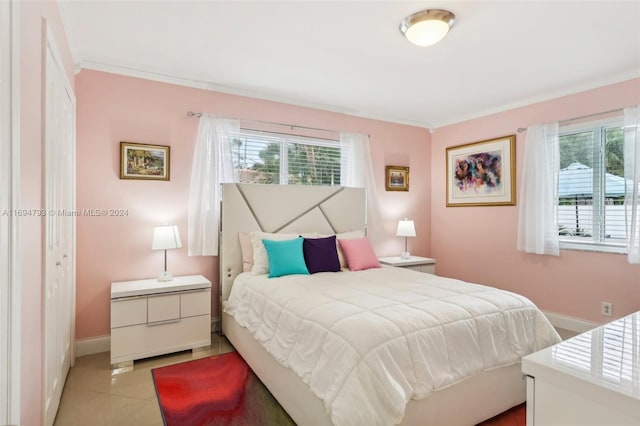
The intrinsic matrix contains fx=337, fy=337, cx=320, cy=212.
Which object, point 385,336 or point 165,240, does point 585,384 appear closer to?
point 385,336

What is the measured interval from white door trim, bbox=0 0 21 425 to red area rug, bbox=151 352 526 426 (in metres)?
1.06

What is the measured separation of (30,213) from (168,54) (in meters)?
1.92

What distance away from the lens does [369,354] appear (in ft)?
5.21

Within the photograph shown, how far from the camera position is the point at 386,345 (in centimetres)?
165

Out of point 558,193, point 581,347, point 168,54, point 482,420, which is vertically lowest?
point 482,420

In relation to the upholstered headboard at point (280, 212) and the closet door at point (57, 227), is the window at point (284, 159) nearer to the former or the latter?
the upholstered headboard at point (280, 212)

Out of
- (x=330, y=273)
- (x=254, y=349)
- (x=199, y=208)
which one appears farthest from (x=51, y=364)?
(x=330, y=273)

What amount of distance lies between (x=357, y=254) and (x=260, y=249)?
985 millimetres

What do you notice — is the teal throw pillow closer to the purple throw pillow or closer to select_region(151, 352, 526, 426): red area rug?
the purple throw pillow

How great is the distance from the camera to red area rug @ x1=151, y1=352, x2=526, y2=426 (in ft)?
6.74

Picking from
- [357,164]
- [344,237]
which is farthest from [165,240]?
[357,164]

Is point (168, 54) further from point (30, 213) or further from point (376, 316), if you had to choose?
point (376, 316)

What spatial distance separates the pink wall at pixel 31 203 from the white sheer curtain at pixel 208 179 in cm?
171

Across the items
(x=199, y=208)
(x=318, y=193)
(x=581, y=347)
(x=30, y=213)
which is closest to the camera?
(x=581, y=347)
